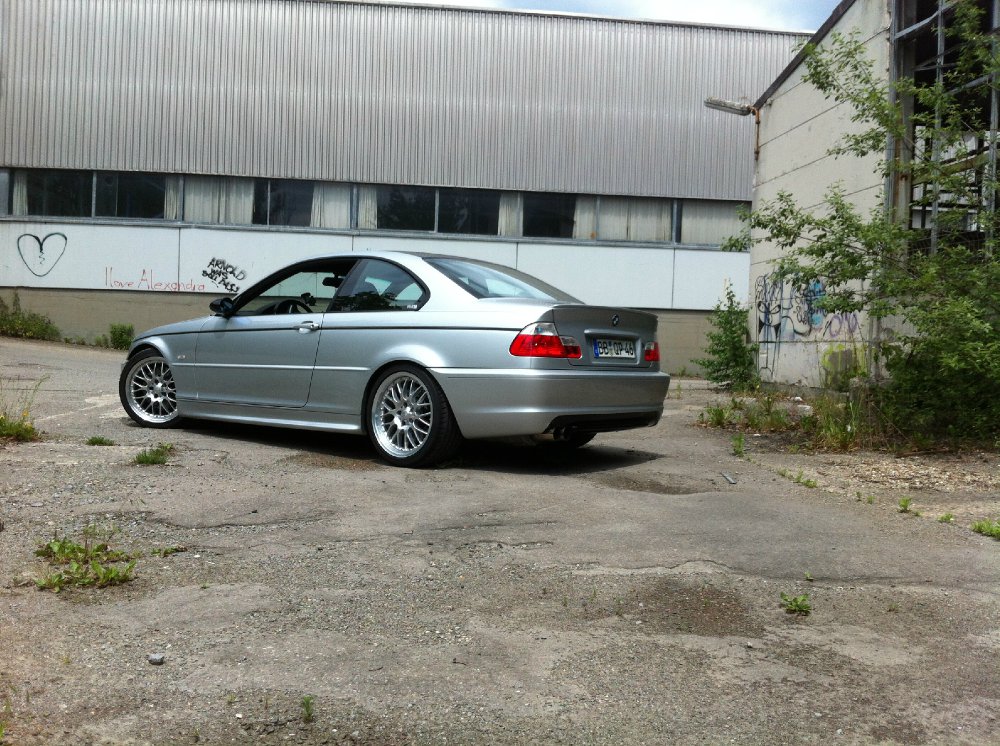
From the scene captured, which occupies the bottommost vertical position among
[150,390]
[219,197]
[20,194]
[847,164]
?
[150,390]

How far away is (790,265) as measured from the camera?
7.71 meters

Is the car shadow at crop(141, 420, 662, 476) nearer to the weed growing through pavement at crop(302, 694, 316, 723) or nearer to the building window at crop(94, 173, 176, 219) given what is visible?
the weed growing through pavement at crop(302, 694, 316, 723)

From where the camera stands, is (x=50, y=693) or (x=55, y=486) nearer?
(x=50, y=693)

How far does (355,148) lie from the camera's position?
23469mm

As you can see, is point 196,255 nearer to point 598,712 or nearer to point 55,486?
point 55,486

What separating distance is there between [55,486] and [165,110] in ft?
66.0

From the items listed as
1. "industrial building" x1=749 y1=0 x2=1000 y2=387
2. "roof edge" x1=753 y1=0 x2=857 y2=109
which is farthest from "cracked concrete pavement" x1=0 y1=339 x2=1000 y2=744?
"roof edge" x1=753 y1=0 x2=857 y2=109

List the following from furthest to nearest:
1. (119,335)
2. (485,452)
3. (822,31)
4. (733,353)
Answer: (119,335) → (733,353) → (822,31) → (485,452)

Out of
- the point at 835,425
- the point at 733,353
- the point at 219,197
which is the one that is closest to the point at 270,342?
the point at 835,425

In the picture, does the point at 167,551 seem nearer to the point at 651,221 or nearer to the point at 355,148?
the point at 355,148

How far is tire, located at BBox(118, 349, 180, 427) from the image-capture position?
7.86 metres

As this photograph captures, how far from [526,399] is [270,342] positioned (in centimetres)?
233

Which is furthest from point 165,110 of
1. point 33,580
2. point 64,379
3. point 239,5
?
point 33,580

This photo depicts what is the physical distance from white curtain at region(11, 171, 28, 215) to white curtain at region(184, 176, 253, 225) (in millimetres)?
3903
